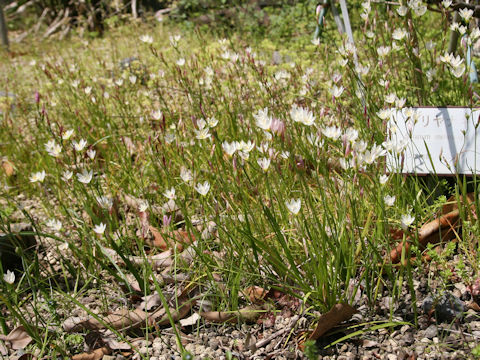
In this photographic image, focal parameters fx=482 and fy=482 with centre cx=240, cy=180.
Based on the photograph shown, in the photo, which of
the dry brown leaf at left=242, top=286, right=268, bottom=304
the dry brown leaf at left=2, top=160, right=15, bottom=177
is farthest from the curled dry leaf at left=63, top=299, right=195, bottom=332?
the dry brown leaf at left=2, top=160, right=15, bottom=177

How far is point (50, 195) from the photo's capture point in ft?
9.46

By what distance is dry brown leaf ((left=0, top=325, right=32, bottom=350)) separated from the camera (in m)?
1.67

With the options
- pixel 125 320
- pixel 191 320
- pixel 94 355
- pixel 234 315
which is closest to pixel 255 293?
pixel 234 315

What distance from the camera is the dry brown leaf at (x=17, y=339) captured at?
5.49 feet

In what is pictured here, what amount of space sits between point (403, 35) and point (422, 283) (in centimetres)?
110

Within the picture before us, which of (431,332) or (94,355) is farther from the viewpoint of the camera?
(94,355)

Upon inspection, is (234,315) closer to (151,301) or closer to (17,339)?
(151,301)

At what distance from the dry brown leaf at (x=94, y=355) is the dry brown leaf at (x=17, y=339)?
0.23 metres

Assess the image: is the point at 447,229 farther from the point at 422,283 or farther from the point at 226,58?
the point at 226,58

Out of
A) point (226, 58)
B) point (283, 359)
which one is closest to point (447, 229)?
point (283, 359)

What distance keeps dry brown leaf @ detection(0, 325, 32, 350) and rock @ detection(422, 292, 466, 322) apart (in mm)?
1350

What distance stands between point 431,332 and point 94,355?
1071 mm

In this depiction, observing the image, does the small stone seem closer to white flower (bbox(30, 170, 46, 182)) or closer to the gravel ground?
the gravel ground

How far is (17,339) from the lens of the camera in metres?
1.68
